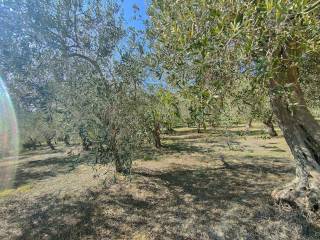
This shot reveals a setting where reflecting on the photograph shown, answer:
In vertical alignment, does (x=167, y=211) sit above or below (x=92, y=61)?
below

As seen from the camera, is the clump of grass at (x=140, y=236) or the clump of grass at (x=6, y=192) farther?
the clump of grass at (x=6, y=192)

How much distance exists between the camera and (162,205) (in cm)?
820

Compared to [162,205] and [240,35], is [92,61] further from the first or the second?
[240,35]

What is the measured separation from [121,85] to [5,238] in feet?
17.1

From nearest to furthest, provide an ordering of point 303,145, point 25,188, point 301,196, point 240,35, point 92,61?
point 240,35
point 303,145
point 301,196
point 92,61
point 25,188

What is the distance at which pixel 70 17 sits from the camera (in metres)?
8.52

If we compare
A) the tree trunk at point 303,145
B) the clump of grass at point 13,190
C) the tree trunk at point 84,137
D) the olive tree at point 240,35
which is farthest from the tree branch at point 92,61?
the clump of grass at point 13,190

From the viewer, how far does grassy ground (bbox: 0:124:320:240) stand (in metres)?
6.40

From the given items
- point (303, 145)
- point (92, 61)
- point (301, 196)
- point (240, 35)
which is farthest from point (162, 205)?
point (240, 35)

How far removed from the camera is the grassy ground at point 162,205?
640 centimetres

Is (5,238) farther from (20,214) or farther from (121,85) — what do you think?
(121,85)

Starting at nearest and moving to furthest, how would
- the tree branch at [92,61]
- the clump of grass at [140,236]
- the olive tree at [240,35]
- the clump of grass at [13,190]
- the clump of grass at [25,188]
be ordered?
the olive tree at [240,35] → the clump of grass at [140,236] → the tree branch at [92,61] → the clump of grass at [13,190] → the clump of grass at [25,188]

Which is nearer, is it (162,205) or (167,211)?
(167,211)

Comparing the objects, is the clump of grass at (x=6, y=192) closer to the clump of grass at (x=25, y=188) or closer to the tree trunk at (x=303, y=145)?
the clump of grass at (x=25, y=188)
